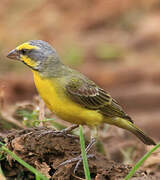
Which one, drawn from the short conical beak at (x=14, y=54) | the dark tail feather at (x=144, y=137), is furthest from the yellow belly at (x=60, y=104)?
the dark tail feather at (x=144, y=137)

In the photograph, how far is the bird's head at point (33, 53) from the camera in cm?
469

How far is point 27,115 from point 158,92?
185 inches

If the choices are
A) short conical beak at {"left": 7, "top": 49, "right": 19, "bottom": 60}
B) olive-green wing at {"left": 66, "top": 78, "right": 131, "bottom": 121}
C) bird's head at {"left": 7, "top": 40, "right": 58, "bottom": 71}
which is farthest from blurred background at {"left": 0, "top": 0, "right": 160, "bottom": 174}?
short conical beak at {"left": 7, "top": 49, "right": 19, "bottom": 60}

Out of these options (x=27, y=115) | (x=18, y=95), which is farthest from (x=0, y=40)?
(x=27, y=115)

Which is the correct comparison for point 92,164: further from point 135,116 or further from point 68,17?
point 68,17

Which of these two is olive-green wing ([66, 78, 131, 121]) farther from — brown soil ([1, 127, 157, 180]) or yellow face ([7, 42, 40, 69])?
brown soil ([1, 127, 157, 180])

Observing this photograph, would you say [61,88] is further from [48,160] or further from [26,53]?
[48,160]

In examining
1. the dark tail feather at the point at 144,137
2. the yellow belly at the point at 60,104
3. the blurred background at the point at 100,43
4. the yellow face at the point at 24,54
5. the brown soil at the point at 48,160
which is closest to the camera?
the brown soil at the point at 48,160

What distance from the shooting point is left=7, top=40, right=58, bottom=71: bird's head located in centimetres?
469

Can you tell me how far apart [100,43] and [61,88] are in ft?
24.5

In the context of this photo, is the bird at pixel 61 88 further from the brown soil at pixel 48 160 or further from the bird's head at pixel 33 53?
the brown soil at pixel 48 160

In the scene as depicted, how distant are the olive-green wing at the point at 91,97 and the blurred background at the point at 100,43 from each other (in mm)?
2705

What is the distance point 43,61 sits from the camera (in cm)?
474

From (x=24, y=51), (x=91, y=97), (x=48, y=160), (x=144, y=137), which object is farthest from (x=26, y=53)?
(x=144, y=137)
